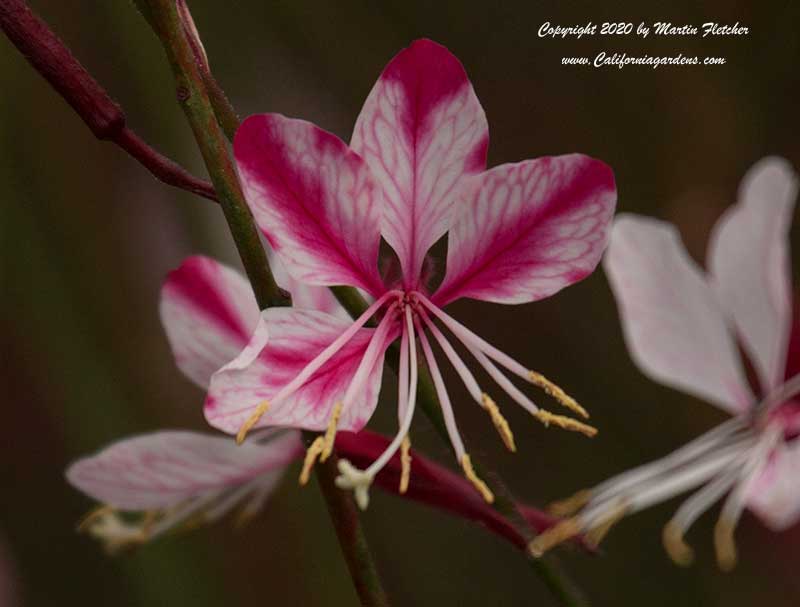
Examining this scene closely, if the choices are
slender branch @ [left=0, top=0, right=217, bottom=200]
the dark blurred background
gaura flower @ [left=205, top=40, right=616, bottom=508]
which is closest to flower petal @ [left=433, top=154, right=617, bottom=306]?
gaura flower @ [left=205, top=40, right=616, bottom=508]

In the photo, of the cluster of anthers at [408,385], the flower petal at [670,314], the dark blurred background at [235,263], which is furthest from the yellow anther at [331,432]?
the dark blurred background at [235,263]

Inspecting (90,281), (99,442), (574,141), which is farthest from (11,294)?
(574,141)

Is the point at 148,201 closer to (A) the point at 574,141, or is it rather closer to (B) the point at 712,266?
(A) the point at 574,141

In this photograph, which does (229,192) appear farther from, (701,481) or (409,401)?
(701,481)

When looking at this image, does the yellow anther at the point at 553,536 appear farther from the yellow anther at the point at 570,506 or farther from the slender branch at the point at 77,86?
the slender branch at the point at 77,86

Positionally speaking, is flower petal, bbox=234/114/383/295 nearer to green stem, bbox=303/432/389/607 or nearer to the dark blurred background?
green stem, bbox=303/432/389/607

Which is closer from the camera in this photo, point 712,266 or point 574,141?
point 712,266

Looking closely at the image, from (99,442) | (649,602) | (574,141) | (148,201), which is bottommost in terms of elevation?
(649,602)

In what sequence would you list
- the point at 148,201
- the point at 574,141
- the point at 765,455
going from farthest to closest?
1. the point at 574,141
2. the point at 148,201
3. the point at 765,455
